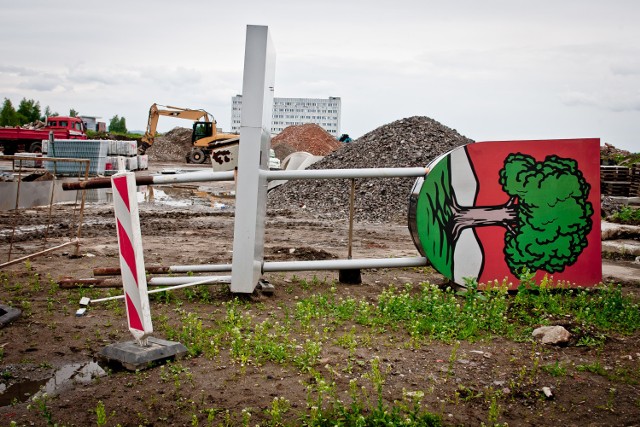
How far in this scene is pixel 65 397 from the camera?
3.67m

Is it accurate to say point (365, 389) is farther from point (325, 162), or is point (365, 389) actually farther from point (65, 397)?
point (325, 162)

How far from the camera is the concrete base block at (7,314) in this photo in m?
5.08

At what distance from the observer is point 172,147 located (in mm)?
54219

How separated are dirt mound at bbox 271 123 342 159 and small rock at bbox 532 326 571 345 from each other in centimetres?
3851

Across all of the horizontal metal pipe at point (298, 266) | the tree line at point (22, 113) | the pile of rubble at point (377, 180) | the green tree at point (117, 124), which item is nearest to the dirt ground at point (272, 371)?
the horizontal metal pipe at point (298, 266)

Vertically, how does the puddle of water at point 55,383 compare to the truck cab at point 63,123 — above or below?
below

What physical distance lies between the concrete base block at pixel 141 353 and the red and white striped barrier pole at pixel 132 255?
0.10 metres

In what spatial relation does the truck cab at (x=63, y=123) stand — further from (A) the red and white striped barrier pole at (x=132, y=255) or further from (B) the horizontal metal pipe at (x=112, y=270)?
(A) the red and white striped barrier pole at (x=132, y=255)

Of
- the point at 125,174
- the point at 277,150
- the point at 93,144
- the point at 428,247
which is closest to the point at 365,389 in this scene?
the point at 125,174

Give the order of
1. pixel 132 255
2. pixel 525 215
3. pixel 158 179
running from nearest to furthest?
pixel 132 255
pixel 158 179
pixel 525 215

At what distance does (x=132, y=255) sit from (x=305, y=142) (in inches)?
1696

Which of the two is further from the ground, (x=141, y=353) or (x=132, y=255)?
(x=132, y=255)

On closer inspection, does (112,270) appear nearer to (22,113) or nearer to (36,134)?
(36,134)

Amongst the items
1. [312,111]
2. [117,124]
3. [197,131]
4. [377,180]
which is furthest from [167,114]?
[117,124]
